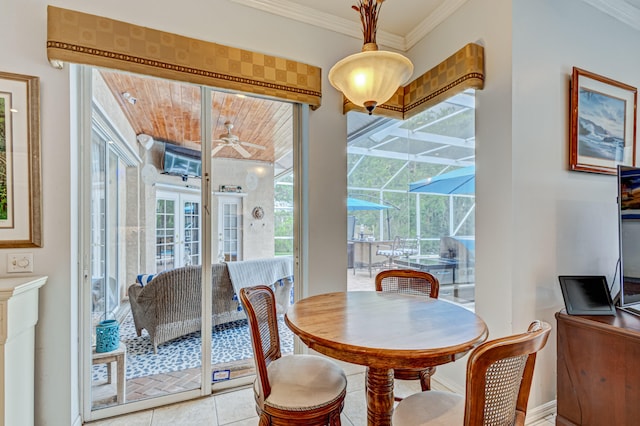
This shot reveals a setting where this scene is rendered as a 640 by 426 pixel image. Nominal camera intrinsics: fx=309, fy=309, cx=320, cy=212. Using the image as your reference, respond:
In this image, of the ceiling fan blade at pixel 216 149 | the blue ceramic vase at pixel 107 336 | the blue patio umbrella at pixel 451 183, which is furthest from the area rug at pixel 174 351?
the blue patio umbrella at pixel 451 183

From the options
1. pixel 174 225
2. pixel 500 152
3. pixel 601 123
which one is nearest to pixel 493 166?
pixel 500 152

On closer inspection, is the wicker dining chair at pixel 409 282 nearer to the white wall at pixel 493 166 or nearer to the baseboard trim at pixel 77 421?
the white wall at pixel 493 166

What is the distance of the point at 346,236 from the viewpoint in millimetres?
2732

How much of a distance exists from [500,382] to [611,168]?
229 cm

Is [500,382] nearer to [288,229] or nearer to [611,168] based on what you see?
[288,229]

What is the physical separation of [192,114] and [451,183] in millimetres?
2225

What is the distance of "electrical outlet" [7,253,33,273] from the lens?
179 centimetres

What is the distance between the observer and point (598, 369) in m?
1.79

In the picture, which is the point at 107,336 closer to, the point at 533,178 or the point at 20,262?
the point at 20,262

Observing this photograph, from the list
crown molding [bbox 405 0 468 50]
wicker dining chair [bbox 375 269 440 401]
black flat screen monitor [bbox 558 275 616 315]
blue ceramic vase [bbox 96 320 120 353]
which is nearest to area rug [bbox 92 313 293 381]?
blue ceramic vase [bbox 96 320 120 353]

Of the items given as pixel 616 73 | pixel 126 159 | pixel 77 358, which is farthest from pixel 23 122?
pixel 616 73

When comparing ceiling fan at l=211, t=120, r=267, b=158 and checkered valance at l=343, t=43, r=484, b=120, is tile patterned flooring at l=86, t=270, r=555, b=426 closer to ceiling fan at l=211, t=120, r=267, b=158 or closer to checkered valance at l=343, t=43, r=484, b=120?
ceiling fan at l=211, t=120, r=267, b=158

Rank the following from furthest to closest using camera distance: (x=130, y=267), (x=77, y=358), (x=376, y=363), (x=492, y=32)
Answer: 1. (x=130, y=267)
2. (x=492, y=32)
3. (x=77, y=358)
4. (x=376, y=363)

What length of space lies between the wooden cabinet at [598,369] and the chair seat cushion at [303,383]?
1485 mm
